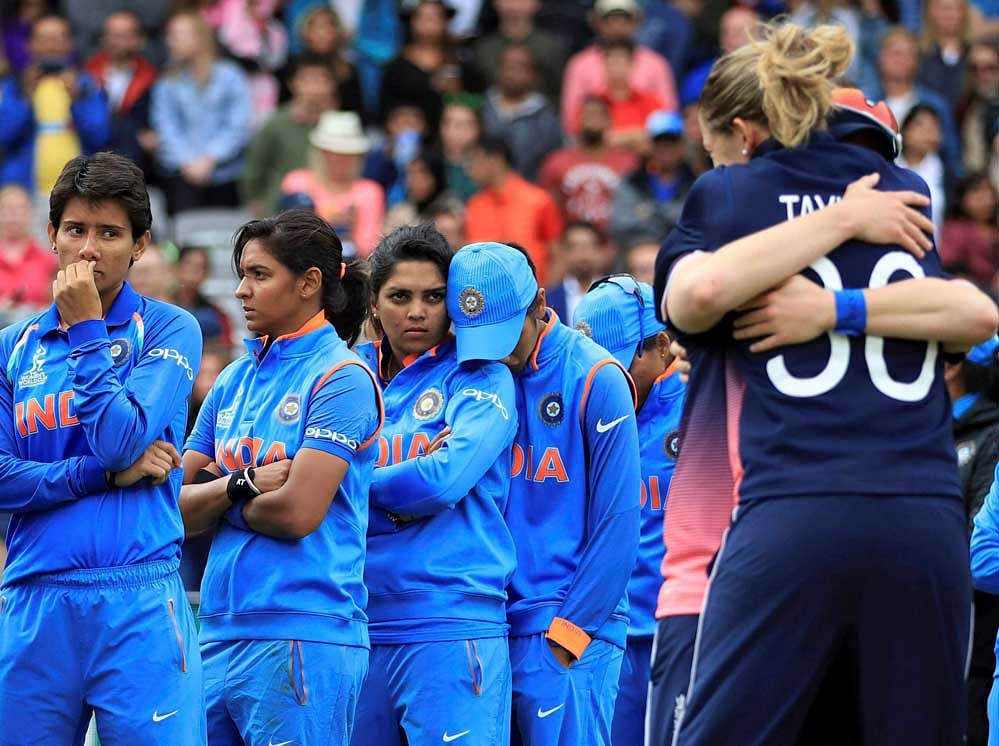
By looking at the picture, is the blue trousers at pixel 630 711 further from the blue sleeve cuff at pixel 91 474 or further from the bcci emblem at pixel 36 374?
the bcci emblem at pixel 36 374

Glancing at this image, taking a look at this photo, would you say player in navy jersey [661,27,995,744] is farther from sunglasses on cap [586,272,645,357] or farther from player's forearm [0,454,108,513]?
sunglasses on cap [586,272,645,357]

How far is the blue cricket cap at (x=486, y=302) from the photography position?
5781 mm

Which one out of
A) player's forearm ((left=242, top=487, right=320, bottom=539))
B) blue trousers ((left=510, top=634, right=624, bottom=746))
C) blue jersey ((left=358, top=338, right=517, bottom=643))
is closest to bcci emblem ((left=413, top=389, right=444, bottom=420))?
blue jersey ((left=358, top=338, right=517, bottom=643))

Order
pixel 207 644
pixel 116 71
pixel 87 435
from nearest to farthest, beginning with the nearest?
pixel 87 435, pixel 207 644, pixel 116 71

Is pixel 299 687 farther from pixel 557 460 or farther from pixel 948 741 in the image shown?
pixel 948 741

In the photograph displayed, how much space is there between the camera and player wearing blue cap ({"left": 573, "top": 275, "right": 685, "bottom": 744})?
6641mm

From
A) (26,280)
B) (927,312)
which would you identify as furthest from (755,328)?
(26,280)

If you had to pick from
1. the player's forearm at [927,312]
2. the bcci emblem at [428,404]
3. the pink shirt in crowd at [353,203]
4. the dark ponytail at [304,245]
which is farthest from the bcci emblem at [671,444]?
the pink shirt in crowd at [353,203]

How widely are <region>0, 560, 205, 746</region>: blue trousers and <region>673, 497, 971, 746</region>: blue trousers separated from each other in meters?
1.78

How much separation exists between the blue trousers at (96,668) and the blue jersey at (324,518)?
1.09 ft

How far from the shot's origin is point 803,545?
12.7ft

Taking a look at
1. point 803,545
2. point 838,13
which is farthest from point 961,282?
point 838,13

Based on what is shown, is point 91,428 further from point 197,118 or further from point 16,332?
point 197,118

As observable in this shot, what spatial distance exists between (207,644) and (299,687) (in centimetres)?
40
